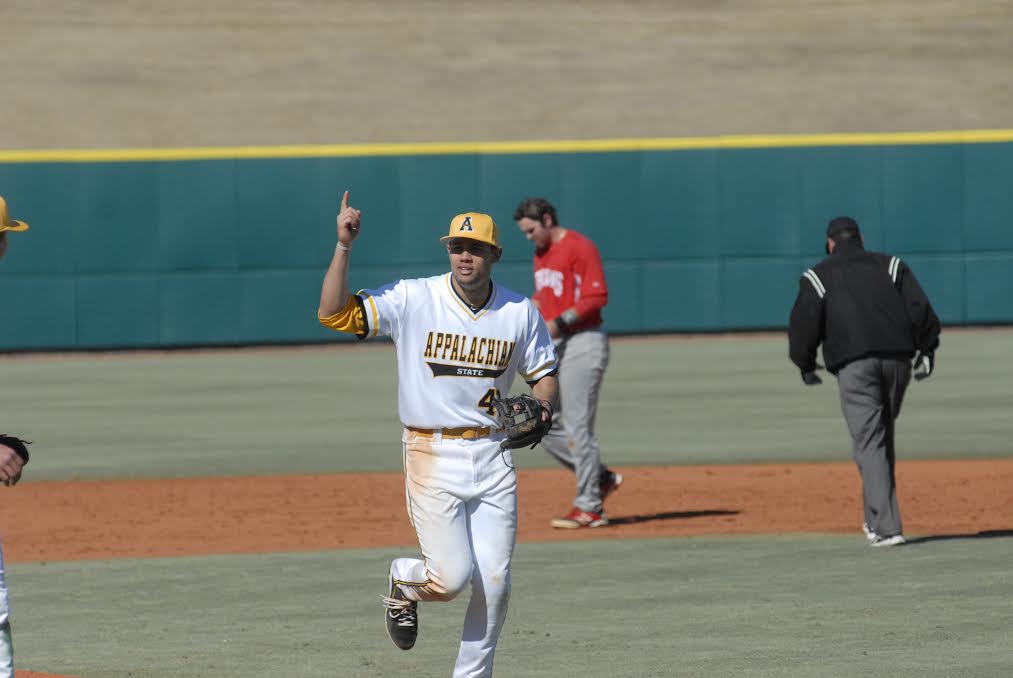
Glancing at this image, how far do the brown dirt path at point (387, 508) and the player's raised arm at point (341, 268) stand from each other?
4761 millimetres

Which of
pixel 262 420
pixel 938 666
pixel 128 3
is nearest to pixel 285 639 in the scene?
pixel 938 666

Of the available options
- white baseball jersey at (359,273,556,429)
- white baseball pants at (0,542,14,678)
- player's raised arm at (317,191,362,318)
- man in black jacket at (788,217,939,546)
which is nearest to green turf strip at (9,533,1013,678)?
man in black jacket at (788,217,939,546)

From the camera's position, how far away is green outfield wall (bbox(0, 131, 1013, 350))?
2423 centimetres

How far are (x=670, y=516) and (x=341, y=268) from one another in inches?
245

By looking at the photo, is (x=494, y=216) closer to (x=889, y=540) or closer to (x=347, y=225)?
(x=889, y=540)

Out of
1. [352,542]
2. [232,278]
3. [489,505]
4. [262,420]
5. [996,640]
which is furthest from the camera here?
[232,278]

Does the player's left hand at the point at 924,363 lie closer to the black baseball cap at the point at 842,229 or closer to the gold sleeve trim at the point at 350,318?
the black baseball cap at the point at 842,229

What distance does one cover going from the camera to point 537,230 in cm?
1141

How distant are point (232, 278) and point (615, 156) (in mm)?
5626

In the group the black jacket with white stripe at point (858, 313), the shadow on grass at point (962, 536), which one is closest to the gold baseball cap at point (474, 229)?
the black jacket with white stripe at point (858, 313)

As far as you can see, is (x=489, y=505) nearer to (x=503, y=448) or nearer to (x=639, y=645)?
(x=503, y=448)

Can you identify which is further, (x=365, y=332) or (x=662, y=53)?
(x=662, y=53)

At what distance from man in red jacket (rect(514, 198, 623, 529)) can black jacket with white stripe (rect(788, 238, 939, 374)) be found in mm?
1322

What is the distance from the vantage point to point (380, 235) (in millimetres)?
24828
